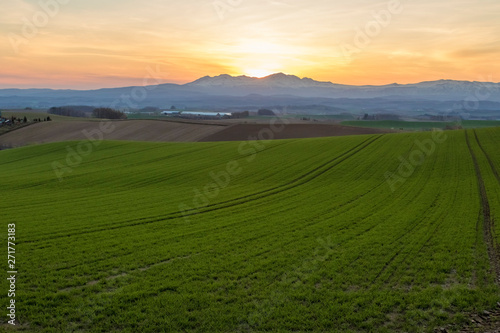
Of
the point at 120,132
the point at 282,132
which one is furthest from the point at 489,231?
the point at 120,132

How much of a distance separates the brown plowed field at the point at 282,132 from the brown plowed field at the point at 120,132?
4.72 m

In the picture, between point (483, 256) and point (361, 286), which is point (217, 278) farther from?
point (483, 256)

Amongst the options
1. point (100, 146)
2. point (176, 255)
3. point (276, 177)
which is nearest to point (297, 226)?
point (176, 255)

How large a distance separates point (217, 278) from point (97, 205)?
16.1 meters

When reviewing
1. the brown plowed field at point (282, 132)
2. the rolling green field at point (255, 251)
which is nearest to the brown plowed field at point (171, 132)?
the brown plowed field at point (282, 132)

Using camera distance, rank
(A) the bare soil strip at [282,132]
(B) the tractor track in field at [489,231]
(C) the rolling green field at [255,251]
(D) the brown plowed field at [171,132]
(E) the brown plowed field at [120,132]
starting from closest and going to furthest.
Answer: (C) the rolling green field at [255,251], (B) the tractor track in field at [489,231], (A) the bare soil strip at [282,132], (D) the brown plowed field at [171,132], (E) the brown plowed field at [120,132]

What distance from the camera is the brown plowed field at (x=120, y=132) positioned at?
8781 centimetres

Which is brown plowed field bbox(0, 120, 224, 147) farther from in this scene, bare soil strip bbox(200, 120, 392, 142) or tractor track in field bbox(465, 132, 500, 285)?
tractor track in field bbox(465, 132, 500, 285)

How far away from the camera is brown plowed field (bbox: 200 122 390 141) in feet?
269

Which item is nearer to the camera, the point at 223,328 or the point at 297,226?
the point at 223,328

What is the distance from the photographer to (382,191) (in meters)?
30.1

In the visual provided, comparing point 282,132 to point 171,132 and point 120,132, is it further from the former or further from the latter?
point 120,132

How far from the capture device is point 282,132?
3366 inches

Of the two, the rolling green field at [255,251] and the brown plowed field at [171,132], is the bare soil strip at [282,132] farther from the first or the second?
the rolling green field at [255,251]
